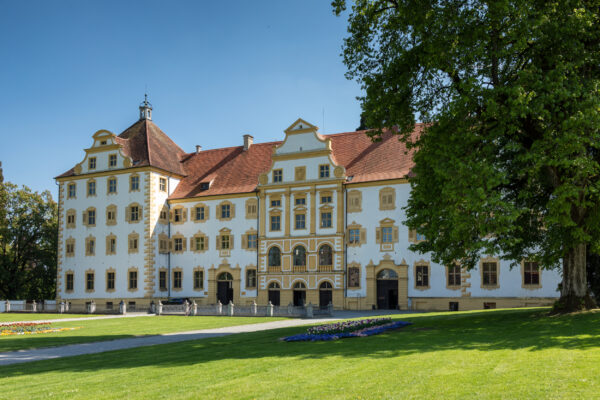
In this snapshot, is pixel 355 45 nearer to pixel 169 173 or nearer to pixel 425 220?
pixel 425 220

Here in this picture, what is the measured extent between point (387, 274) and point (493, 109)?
2743 centimetres

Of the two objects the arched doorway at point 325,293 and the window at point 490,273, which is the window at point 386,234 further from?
the window at point 490,273

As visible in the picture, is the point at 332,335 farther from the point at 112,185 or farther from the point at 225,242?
the point at 112,185

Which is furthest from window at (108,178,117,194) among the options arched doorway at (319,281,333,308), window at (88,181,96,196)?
arched doorway at (319,281,333,308)

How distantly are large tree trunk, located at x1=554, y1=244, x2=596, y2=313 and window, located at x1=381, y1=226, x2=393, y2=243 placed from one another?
73.7ft

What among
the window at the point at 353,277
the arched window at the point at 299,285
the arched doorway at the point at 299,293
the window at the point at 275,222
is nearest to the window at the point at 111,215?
the window at the point at 275,222

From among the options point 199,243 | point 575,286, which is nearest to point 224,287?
point 199,243

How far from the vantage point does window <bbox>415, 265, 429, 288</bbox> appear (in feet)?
145

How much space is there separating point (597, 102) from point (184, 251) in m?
40.6

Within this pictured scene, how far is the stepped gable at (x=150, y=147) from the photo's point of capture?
5430cm

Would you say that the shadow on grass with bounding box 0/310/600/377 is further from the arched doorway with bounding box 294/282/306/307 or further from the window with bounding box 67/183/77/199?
the window with bounding box 67/183/77/199

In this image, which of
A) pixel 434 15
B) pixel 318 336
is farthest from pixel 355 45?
pixel 318 336

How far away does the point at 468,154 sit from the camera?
68.4 feet

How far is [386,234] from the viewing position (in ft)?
149
